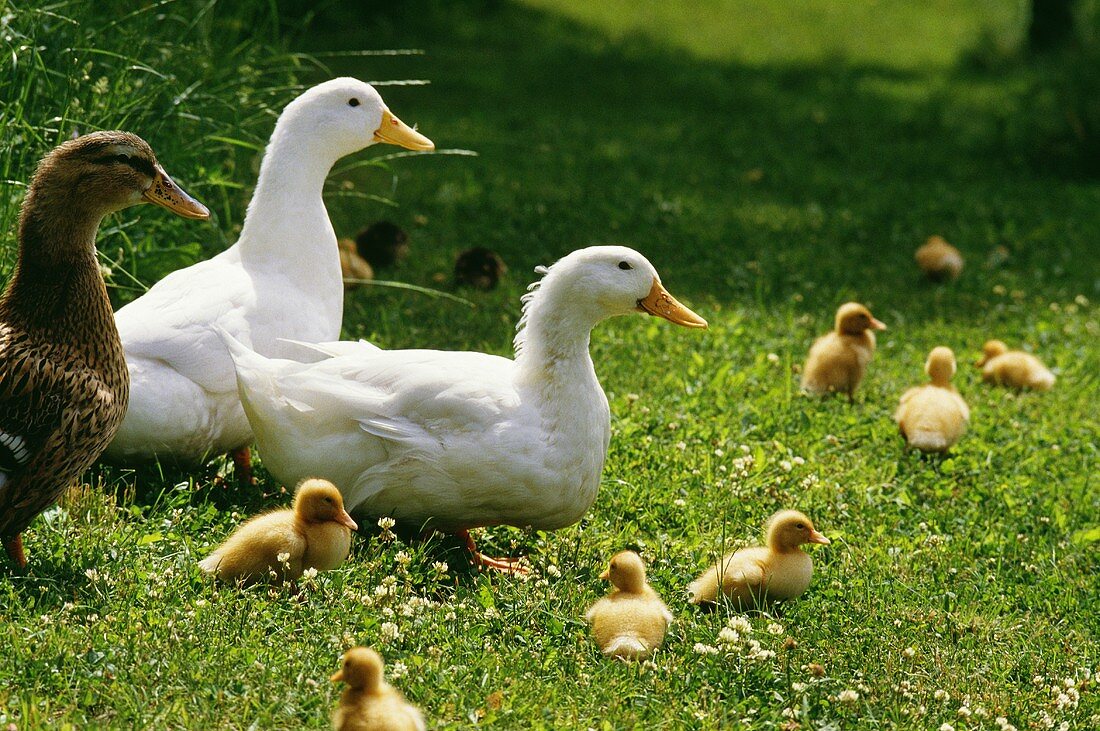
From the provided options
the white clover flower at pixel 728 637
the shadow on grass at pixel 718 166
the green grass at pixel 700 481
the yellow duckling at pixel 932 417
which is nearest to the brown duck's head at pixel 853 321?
the green grass at pixel 700 481

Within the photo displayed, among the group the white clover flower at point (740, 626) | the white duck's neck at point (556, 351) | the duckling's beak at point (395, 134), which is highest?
the duckling's beak at point (395, 134)

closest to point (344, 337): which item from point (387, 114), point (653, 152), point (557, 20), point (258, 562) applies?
point (387, 114)

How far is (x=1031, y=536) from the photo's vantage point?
5.29m

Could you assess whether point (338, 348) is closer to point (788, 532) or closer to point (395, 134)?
point (395, 134)

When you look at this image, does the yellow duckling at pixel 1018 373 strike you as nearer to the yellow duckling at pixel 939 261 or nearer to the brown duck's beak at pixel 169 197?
the yellow duckling at pixel 939 261

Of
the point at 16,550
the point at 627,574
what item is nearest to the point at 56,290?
the point at 16,550

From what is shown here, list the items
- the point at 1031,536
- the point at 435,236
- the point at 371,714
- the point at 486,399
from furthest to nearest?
1. the point at 435,236
2. the point at 1031,536
3. the point at 486,399
4. the point at 371,714

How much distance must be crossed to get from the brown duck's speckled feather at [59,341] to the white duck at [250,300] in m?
0.56

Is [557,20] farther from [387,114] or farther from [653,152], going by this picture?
[387,114]

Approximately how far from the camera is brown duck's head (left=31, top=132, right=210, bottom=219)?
4.05 m

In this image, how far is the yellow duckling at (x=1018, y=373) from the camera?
6922 millimetres

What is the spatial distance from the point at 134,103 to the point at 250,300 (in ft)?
4.06

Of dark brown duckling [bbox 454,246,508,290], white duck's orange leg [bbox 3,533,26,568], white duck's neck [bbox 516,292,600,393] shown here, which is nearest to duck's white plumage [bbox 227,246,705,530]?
white duck's neck [bbox 516,292,600,393]

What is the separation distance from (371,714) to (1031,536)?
325cm
